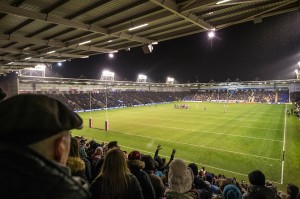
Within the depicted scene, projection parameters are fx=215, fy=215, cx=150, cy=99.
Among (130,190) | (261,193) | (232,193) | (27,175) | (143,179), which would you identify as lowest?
(261,193)

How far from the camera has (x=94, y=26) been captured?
9078 millimetres

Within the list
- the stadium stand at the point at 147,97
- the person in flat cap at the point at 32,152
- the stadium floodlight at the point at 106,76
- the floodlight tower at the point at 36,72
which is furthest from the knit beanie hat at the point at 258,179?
the stadium floodlight at the point at 106,76

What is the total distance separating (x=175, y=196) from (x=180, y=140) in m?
16.9

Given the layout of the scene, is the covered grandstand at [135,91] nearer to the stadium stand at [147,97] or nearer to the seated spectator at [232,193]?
the stadium stand at [147,97]

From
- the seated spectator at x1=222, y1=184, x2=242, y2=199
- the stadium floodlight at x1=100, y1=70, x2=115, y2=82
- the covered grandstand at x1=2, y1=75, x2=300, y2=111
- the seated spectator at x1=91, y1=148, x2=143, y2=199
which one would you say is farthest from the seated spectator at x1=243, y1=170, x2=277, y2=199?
the stadium floodlight at x1=100, y1=70, x2=115, y2=82

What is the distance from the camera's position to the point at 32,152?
3.28 ft

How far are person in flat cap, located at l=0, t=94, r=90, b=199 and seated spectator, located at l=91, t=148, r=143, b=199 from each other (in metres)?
2.21

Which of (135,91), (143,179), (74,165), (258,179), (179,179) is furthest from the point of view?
(135,91)

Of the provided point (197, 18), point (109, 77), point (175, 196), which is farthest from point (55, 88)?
point (175, 196)

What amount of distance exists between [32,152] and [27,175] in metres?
0.11

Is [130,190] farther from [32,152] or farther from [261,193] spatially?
[261,193]

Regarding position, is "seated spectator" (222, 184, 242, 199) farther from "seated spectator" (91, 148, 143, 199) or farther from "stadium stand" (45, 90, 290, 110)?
"stadium stand" (45, 90, 290, 110)

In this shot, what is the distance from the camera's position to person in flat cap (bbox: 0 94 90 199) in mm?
994

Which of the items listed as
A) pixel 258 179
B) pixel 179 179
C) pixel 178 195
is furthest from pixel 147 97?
pixel 178 195
